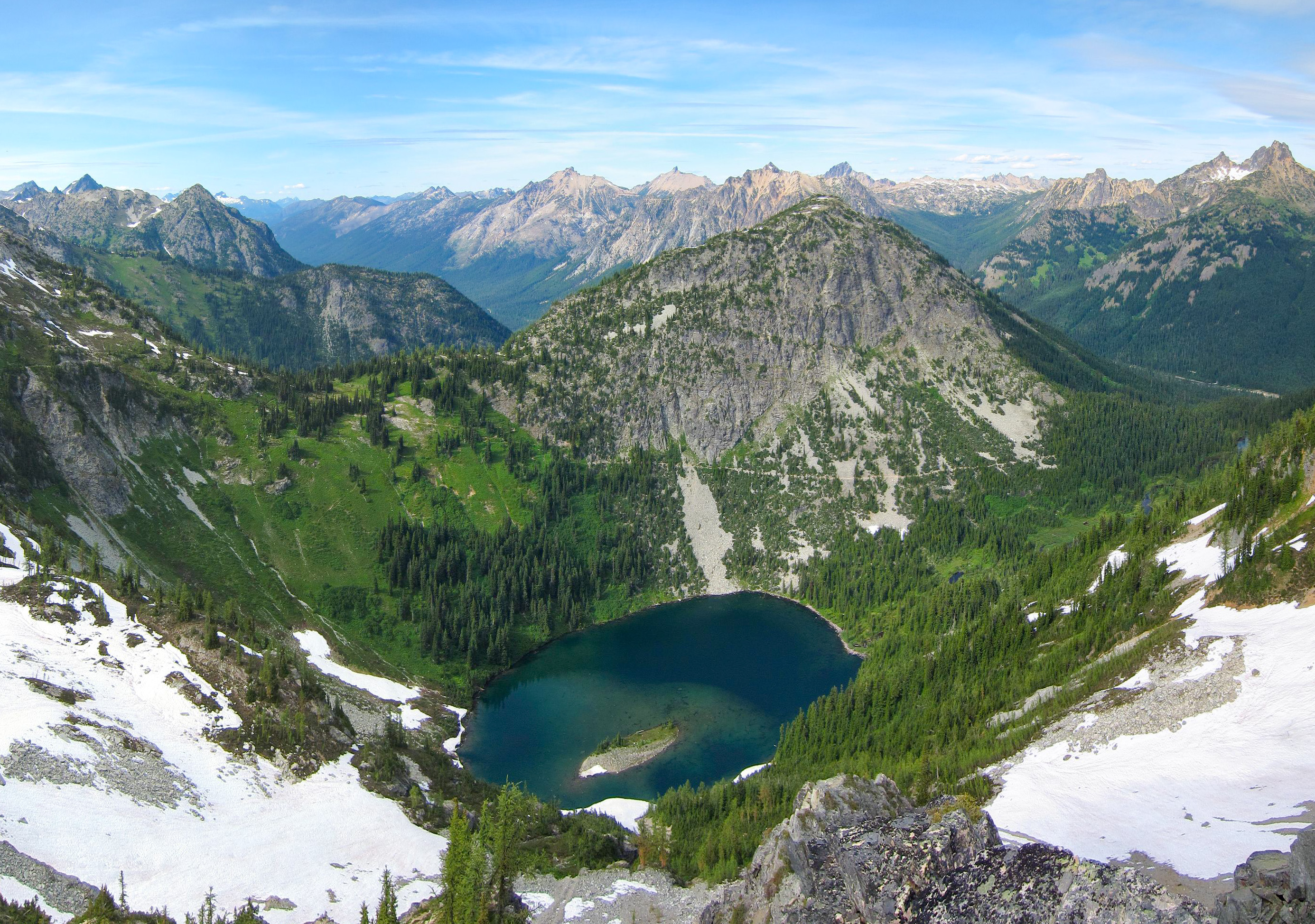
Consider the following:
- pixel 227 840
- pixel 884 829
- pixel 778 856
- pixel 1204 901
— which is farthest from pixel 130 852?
pixel 1204 901

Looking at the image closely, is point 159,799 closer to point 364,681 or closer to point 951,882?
point 364,681

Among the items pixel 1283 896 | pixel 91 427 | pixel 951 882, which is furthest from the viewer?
pixel 91 427

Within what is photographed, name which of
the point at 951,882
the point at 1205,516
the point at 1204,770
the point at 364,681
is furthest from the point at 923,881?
the point at 364,681

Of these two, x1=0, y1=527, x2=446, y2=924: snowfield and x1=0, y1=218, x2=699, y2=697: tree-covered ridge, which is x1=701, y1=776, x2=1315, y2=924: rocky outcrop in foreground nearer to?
x1=0, y1=527, x2=446, y2=924: snowfield

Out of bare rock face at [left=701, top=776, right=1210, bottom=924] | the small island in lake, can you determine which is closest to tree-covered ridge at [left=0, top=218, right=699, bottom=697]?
the small island in lake

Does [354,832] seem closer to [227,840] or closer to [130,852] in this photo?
[227,840]

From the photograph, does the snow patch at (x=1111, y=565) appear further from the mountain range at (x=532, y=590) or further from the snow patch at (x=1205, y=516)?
the snow patch at (x=1205, y=516)
